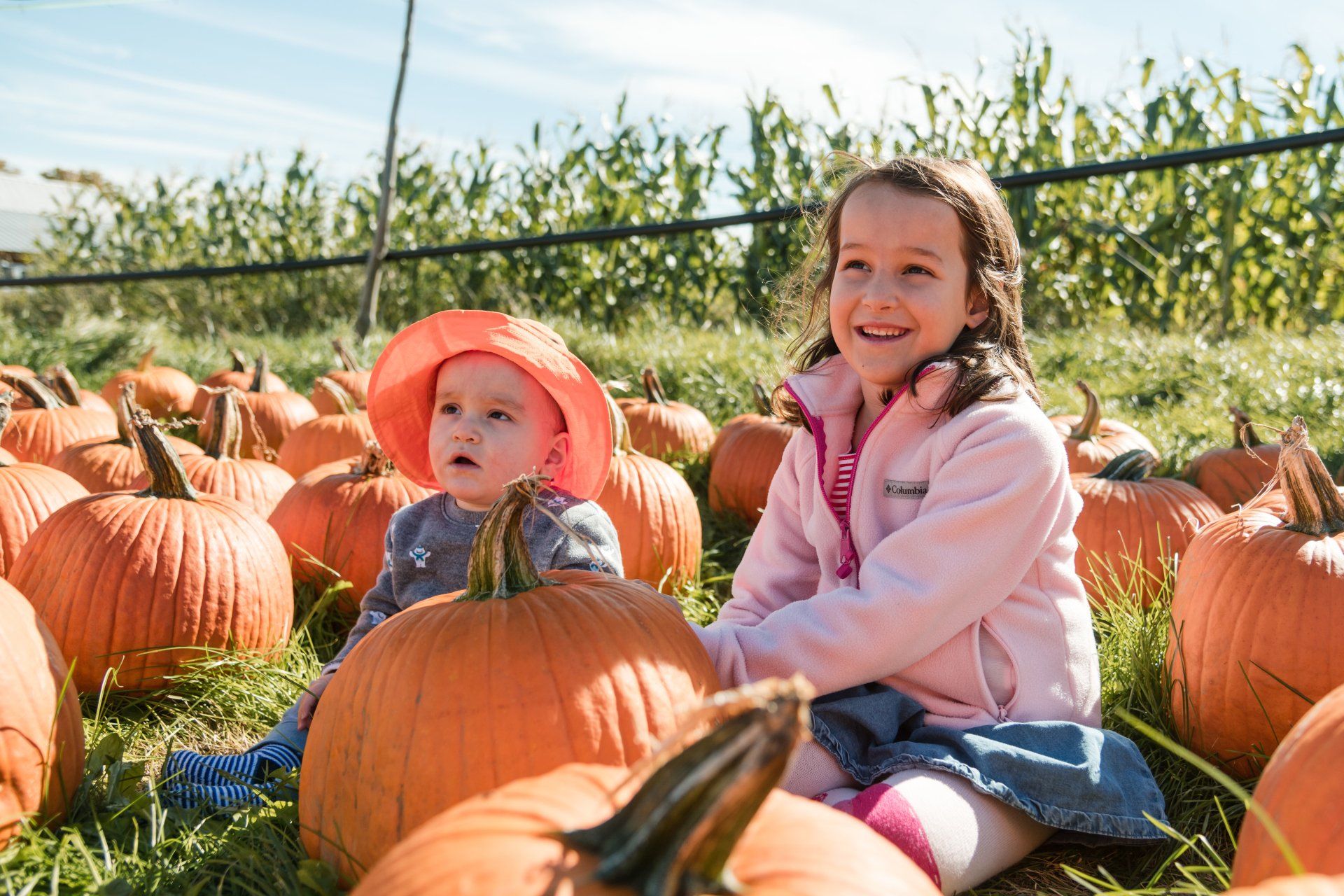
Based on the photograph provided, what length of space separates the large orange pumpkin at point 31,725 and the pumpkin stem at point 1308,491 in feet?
8.40

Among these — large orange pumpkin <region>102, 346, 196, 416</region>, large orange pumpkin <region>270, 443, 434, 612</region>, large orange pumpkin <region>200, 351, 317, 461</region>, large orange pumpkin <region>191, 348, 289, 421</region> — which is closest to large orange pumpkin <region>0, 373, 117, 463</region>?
large orange pumpkin <region>200, 351, 317, 461</region>

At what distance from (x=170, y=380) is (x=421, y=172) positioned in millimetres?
7297

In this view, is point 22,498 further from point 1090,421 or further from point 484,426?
point 1090,421

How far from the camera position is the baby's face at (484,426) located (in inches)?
99.0

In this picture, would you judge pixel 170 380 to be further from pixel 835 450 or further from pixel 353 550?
pixel 835 450

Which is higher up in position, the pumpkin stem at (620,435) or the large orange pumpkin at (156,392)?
the pumpkin stem at (620,435)

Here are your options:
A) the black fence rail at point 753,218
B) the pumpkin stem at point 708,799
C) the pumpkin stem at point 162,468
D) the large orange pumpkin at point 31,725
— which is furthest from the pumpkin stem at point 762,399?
the pumpkin stem at point 708,799

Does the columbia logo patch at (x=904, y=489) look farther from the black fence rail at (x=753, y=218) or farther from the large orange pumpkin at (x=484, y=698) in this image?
the black fence rail at (x=753, y=218)

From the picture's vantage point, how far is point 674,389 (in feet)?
22.4

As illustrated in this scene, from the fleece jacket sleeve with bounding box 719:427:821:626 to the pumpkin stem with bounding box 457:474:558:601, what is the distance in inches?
30.6

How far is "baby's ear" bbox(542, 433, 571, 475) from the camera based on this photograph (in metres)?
2.71

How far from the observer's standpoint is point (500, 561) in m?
1.83

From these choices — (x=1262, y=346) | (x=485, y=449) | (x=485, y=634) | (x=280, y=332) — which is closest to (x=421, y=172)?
(x=280, y=332)

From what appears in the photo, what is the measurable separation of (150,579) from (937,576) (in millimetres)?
2017
